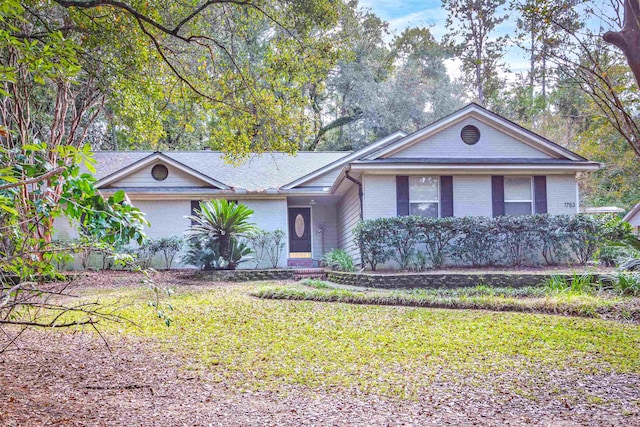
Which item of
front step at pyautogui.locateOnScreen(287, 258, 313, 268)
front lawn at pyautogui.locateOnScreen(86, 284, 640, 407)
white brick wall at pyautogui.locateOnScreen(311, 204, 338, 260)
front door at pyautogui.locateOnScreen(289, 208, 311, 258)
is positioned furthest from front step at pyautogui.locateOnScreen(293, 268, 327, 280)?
white brick wall at pyautogui.locateOnScreen(311, 204, 338, 260)

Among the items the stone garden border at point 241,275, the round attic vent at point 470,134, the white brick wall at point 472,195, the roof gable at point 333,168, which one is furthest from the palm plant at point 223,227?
the round attic vent at point 470,134

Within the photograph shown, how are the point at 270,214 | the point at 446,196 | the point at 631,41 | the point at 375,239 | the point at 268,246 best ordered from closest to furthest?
the point at 631,41
the point at 375,239
the point at 446,196
the point at 268,246
the point at 270,214

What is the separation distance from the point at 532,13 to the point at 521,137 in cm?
815

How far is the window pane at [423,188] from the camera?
1409 centimetres

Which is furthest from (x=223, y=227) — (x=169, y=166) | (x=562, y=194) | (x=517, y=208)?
(x=562, y=194)

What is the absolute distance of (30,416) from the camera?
3.75m

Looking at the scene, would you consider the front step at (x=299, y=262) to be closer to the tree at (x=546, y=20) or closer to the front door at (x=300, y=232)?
the front door at (x=300, y=232)

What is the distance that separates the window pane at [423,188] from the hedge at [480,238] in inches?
66.7

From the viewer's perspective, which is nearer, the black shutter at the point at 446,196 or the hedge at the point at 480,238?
the hedge at the point at 480,238

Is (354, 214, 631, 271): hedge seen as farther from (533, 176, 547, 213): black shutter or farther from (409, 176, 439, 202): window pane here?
(409, 176, 439, 202): window pane

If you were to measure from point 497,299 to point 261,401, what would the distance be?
5.78 m

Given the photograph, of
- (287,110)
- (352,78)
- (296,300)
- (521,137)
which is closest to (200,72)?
(287,110)

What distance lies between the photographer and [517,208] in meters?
14.3

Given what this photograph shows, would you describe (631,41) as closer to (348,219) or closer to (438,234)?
(438,234)
